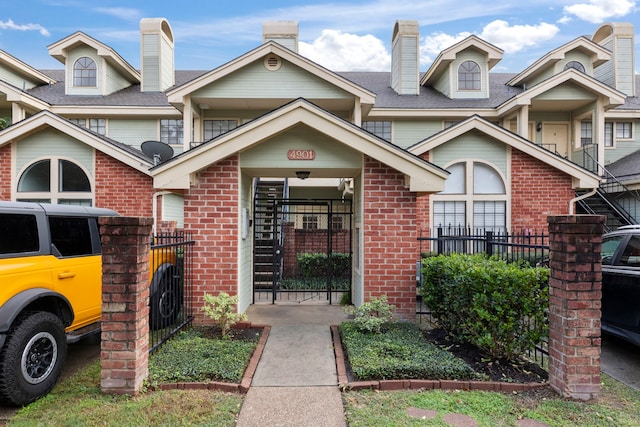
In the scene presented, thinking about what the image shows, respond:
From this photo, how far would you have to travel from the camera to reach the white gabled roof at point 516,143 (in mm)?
10461

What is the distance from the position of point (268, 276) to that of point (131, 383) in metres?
6.18

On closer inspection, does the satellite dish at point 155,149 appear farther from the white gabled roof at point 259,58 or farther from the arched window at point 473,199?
the arched window at point 473,199

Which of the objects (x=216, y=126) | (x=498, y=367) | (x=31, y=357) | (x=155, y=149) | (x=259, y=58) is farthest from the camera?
(x=216, y=126)

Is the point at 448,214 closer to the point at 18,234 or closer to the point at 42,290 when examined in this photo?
the point at 42,290

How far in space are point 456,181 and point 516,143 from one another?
1.90 metres

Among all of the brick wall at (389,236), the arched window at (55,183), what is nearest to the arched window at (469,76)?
the brick wall at (389,236)

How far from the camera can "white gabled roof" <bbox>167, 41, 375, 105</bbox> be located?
11.4 metres

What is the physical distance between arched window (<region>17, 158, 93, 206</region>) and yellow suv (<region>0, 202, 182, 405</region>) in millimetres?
5946

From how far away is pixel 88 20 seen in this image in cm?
1582

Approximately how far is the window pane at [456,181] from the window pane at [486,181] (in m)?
0.34

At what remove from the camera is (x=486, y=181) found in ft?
36.2

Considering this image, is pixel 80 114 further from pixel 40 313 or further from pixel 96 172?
pixel 40 313

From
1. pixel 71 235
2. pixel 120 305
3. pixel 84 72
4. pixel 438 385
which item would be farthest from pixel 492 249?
pixel 84 72

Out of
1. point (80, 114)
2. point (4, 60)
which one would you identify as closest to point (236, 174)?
point (80, 114)
